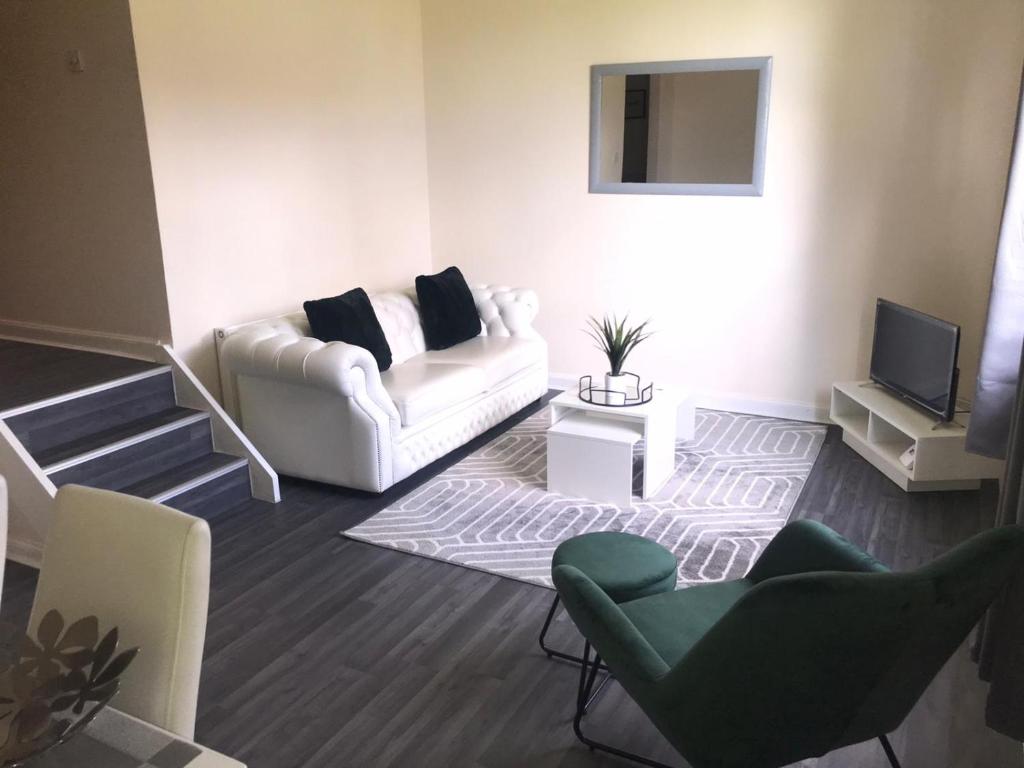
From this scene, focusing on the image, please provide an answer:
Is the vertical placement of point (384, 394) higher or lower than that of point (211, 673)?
higher

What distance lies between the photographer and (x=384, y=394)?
392 centimetres

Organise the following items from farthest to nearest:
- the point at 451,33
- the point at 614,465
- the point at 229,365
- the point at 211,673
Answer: the point at 451,33
the point at 229,365
the point at 614,465
the point at 211,673

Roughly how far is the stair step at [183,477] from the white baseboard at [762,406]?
6.64 ft

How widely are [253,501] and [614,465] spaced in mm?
1754

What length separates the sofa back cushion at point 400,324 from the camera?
15.6ft

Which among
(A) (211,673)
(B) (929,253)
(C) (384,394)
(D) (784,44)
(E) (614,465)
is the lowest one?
(A) (211,673)

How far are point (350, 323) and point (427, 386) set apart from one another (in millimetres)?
526

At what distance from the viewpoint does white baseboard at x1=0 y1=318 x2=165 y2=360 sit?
4.28m

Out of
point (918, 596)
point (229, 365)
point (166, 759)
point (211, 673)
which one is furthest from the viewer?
point (229, 365)

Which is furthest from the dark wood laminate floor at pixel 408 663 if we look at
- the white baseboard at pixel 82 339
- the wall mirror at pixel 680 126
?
the wall mirror at pixel 680 126

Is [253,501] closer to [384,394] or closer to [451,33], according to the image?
[384,394]

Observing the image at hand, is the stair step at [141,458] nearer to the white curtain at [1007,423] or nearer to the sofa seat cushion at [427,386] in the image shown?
the sofa seat cushion at [427,386]

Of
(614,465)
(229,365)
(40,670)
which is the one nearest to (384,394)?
(229,365)

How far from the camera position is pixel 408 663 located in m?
A: 2.73
